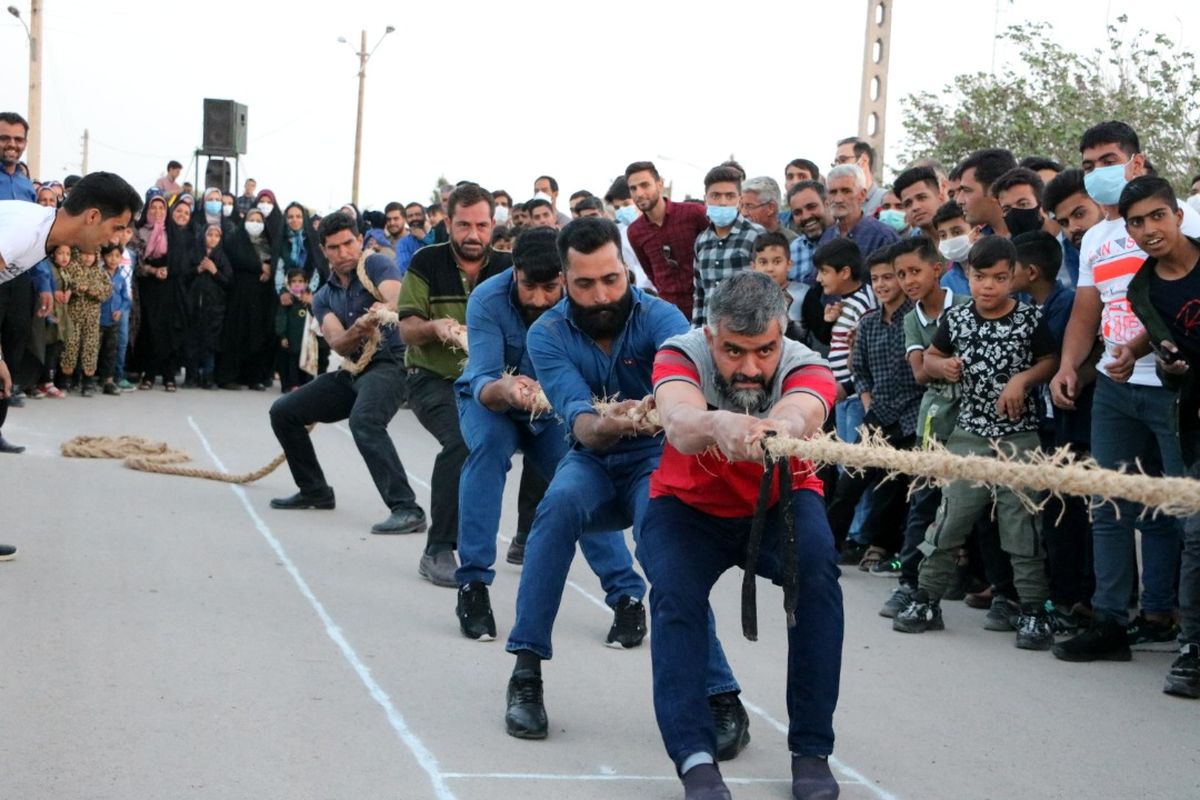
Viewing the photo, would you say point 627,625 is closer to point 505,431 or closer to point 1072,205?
point 505,431

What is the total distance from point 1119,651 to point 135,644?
4.22 m

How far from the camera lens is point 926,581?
7.53m

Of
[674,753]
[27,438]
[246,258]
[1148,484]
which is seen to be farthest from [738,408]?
[246,258]

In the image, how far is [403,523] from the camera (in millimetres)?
9883

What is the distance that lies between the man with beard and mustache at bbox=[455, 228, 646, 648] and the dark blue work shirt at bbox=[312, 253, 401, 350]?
2.61 meters

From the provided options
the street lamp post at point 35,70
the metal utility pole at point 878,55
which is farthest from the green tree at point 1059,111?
the street lamp post at point 35,70

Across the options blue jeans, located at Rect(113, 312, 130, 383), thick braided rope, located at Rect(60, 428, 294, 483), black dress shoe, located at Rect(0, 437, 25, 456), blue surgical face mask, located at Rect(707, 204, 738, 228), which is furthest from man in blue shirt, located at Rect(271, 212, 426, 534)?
blue jeans, located at Rect(113, 312, 130, 383)

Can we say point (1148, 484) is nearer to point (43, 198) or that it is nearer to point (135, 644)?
point (135, 644)

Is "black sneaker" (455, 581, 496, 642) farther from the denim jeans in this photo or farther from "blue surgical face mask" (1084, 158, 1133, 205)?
"blue surgical face mask" (1084, 158, 1133, 205)

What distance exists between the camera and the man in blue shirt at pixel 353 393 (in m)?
9.73

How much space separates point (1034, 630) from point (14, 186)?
9661mm

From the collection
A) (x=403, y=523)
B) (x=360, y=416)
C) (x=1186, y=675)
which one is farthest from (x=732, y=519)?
(x=403, y=523)

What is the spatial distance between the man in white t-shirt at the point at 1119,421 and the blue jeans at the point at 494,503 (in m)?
1.98

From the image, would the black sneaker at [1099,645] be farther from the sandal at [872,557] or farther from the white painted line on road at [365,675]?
the white painted line on road at [365,675]
